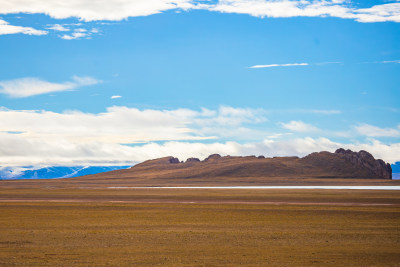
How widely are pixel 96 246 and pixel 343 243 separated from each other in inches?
461

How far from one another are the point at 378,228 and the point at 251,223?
A: 789cm

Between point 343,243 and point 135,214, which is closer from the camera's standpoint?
point 343,243

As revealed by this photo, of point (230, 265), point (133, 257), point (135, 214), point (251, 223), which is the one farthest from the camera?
point (135, 214)

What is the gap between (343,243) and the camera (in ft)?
76.0

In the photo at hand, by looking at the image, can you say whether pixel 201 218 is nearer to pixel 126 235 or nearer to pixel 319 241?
pixel 126 235

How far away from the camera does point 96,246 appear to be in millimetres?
21984

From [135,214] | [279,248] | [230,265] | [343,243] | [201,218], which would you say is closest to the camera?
[230,265]

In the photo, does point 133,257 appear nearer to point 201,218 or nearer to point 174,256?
point 174,256

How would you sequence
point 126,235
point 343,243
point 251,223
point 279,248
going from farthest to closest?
point 251,223
point 126,235
point 343,243
point 279,248

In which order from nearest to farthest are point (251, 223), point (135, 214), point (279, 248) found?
1. point (279, 248)
2. point (251, 223)
3. point (135, 214)

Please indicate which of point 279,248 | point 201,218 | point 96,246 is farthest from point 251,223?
point 96,246

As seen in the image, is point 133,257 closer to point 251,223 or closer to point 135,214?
point 251,223

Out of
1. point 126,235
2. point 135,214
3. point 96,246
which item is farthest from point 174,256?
point 135,214

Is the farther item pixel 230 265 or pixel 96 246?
pixel 96 246
